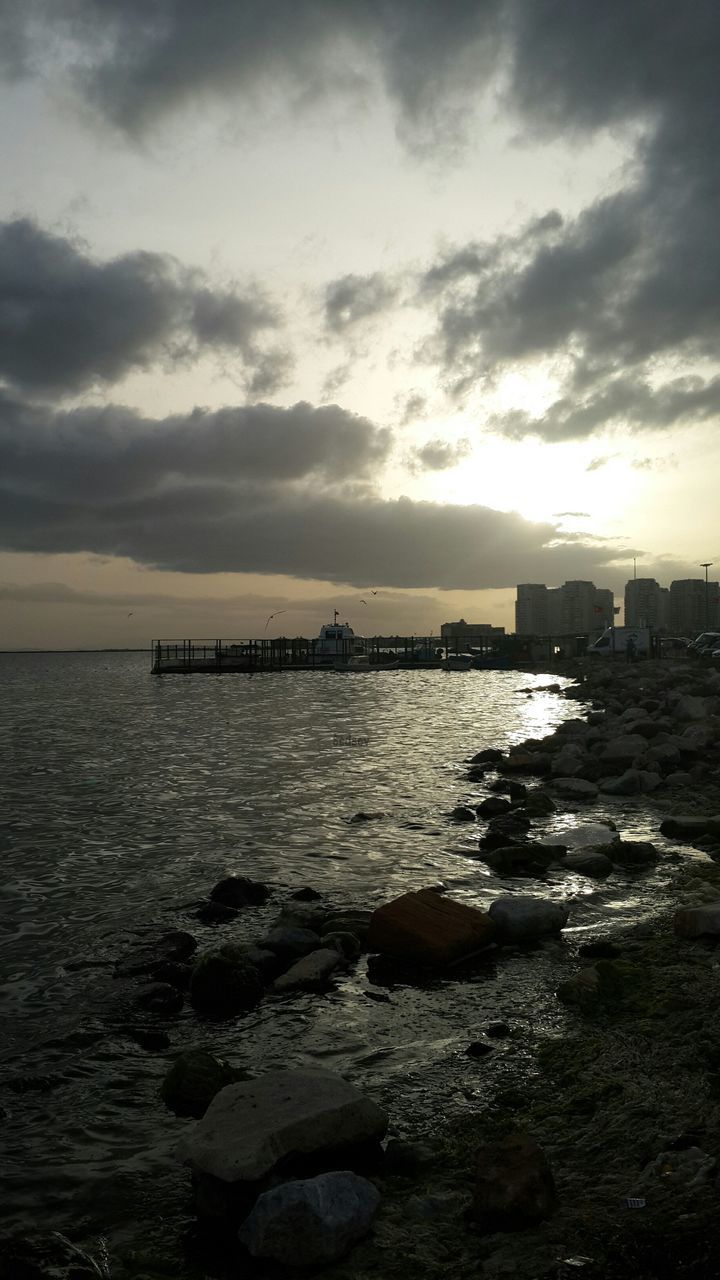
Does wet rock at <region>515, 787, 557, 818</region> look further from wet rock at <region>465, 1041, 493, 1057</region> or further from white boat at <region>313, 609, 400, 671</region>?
white boat at <region>313, 609, 400, 671</region>

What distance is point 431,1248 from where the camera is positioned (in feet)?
13.4

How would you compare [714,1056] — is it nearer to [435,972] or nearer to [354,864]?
[435,972]

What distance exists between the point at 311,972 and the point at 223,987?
93 cm

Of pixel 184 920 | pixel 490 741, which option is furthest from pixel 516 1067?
pixel 490 741

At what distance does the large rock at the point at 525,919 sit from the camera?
8828 millimetres

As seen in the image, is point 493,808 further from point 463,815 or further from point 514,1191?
point 514,1191

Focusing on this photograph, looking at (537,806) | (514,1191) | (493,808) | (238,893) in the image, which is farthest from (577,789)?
(514,1191)

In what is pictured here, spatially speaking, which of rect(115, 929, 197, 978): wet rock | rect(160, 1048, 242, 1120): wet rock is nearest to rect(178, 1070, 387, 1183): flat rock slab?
rect(160, 1048, 242, 1120): wet rock

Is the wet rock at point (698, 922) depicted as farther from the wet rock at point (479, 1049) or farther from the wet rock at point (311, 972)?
the wet rock at point (311, 972)

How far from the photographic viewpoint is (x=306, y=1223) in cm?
411

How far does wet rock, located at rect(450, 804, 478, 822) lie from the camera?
641 inches

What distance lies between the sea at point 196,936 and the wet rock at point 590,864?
9.0 inches

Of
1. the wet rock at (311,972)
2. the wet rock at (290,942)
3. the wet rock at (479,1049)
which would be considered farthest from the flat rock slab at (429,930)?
the wet rock at (479,1049)

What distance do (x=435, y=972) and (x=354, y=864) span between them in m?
4.95
